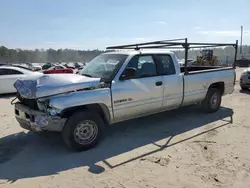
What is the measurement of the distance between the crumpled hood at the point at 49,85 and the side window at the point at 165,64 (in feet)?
5.57

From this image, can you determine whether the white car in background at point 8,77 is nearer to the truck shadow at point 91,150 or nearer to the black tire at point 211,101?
the truck shadow at point 91,150

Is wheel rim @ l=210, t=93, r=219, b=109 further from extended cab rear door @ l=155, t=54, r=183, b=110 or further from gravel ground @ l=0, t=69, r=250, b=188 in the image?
extended cab rear door @ l=155, t=54, r=183, b=110

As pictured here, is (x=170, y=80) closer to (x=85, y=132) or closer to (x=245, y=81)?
(x=85, y=132)

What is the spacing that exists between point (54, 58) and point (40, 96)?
10146 centimetres

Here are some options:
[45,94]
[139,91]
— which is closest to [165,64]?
[139,91]

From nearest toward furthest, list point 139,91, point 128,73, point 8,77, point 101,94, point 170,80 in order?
point 101,94, point 128,73, point 139,91, point 170,80, point 8,77

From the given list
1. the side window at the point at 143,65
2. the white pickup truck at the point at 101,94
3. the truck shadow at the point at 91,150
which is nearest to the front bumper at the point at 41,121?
the white pickup truck at the point at 101,94

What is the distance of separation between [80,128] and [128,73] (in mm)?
1412

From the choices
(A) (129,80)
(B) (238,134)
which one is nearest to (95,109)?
(A) (129,80)

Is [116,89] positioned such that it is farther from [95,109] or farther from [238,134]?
[238,134]

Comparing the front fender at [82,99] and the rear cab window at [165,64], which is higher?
the rear cab window at [165,64]

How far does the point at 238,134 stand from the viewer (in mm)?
5309

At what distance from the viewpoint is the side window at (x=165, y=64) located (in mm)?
5621

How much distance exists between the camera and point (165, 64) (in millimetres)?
5734
